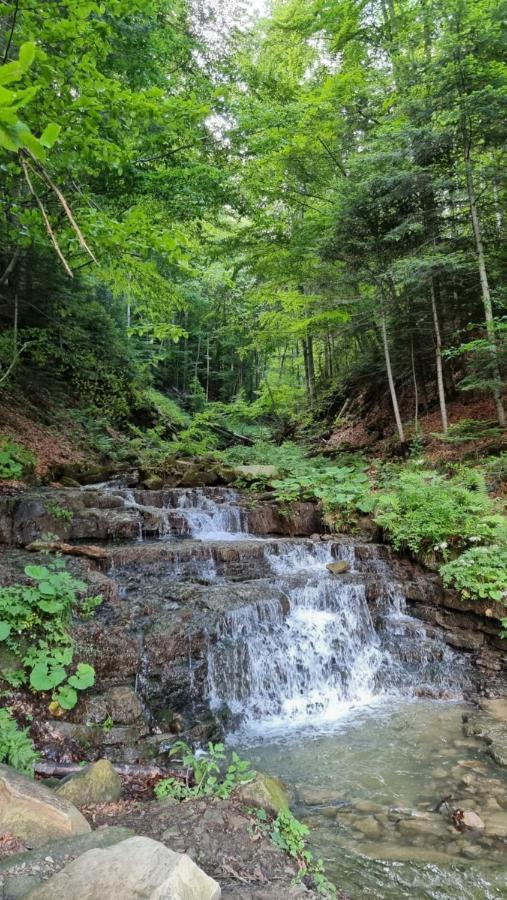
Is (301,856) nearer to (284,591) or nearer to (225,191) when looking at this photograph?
(284,591)

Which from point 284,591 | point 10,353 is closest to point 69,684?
point 284,591

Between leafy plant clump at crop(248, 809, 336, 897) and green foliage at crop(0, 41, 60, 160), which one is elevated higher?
green foliage at crop(0, 41, 60, 160)

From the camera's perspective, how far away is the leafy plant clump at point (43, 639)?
4316 mm

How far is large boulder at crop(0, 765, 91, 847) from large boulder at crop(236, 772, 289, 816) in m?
1.06

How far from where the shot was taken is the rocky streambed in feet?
12.1

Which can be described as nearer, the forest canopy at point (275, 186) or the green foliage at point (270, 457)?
the forest canopy at point (275, 186)

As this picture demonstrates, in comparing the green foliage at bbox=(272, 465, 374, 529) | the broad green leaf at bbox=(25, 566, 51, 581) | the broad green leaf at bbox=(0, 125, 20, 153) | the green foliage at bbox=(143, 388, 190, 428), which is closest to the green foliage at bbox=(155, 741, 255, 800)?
the broad green leaf at bbox=(25, 566, 51, 581)

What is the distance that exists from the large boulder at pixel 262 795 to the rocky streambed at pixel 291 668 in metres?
0.27

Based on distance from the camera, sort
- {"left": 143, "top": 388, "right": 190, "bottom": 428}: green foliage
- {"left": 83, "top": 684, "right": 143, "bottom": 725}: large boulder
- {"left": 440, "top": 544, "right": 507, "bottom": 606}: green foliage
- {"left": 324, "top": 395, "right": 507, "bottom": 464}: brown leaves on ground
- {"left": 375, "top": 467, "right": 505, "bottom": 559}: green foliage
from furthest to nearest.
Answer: {"left": 143, "top": 388, "right": 190, "bottom": 428}: green foliage < {"left": 324, "top": 395, "right": 507, "bottom": 464}: brown leaves on ground < {"left": 375, "top": 467, "right": 505, "bottom": 559}: green foliage < {"left": 440, "top": 544, "right": 507, "bottom": 606}: green foliage < {"left": 83, "top": 684, "right": 143, "bottom": 725}: large boulder

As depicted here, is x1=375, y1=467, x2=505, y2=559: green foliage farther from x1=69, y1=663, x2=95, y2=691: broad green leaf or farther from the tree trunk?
the tree trunk

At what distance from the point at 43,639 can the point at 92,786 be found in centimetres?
171

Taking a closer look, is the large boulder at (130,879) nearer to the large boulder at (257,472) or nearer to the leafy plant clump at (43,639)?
the leafy plant clump at (43,639)

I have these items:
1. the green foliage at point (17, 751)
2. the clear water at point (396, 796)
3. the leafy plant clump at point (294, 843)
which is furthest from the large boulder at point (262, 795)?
the green foliage at point (17, 751)

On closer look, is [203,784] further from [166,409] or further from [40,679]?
[166,409]
